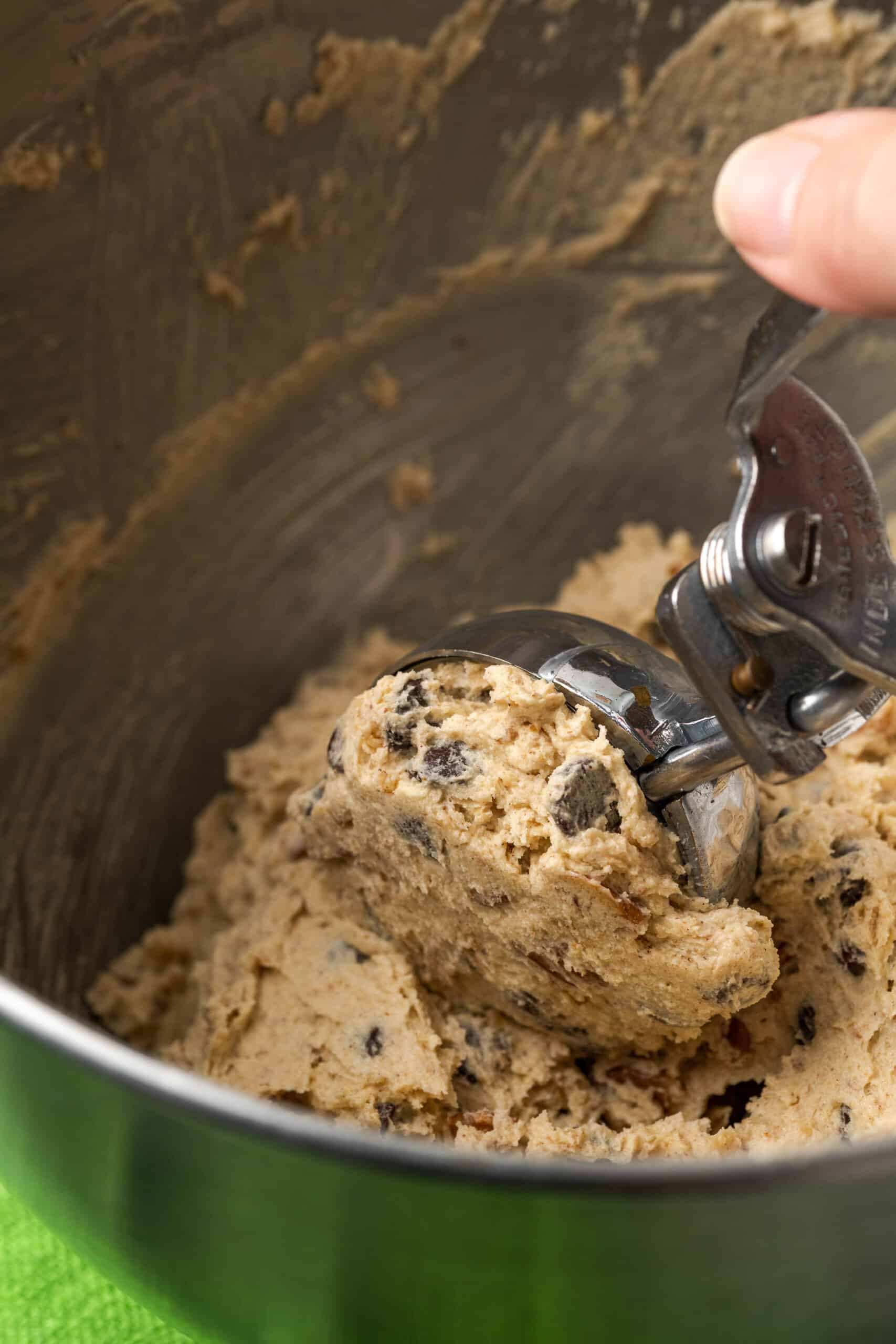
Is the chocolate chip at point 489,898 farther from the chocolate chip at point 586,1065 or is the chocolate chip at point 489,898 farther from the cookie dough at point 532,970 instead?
the chocolate chip at point 586,1065

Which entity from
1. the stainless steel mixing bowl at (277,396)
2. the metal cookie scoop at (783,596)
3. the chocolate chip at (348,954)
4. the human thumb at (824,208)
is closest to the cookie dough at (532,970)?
the chocolate chip at (348,954)

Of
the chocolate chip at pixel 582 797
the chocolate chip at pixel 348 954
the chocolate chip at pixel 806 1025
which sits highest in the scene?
the chocolate chip at pixel 582 797

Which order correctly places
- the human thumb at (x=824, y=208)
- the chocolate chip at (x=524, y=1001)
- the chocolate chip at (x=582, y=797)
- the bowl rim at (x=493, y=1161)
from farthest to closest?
the chocolate chip at (x=524, y=1001)
the chocolate chip at (x=582, y=797)
the human thumb at (x=824, y=208)
the bowl rim at (x=493, y=1161)

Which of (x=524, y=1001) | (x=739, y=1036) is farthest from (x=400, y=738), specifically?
(x=739, y=1036)

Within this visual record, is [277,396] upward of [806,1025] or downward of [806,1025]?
upward

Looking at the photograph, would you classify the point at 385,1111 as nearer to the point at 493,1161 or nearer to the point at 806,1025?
the point at 806,1025

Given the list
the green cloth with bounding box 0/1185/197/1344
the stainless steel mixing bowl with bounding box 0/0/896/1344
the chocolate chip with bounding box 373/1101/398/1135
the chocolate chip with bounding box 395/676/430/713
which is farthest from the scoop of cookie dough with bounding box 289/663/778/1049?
the green cloth with bounding box 0/1185/197/1344

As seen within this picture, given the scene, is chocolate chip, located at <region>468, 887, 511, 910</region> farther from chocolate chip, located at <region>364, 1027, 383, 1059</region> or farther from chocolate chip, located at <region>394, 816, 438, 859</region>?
chocolate chip, located at <region>364, 1027, 383, 1059</region>
